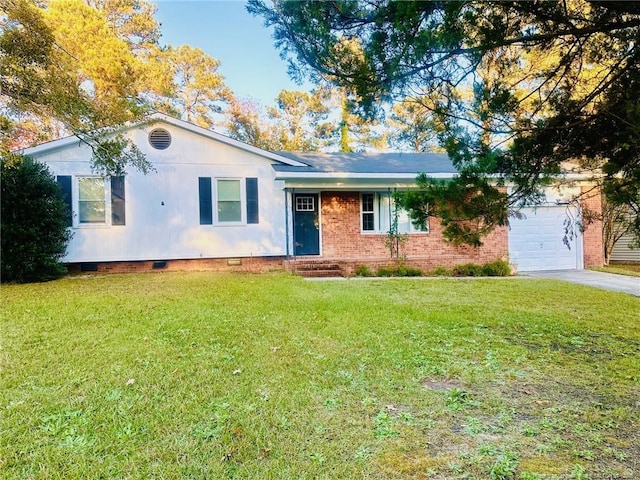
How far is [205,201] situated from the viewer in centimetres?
1115

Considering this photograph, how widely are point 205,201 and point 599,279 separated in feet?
35.9

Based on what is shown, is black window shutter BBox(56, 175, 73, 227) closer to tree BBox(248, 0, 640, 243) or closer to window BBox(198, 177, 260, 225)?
window BBox(198, 177, 260, 225)

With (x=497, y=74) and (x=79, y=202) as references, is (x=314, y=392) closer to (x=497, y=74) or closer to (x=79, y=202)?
(x=497, y=74)

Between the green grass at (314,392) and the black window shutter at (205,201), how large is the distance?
5022mm

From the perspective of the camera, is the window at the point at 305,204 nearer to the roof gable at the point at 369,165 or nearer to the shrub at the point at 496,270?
the roof gable at the point at 369,165

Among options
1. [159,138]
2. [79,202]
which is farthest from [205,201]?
[79,202]

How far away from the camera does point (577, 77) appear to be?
13.4 ft

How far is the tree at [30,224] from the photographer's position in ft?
27.8

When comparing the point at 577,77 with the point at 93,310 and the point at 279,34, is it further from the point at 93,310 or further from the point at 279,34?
the point at 93,310

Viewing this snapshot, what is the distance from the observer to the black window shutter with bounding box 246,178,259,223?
1141 cm

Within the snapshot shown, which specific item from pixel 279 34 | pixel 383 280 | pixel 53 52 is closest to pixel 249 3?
pixel 279 34

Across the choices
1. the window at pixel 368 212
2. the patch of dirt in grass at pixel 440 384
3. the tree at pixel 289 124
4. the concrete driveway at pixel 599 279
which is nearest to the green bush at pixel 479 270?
the concrete driveway at pixel 599 279

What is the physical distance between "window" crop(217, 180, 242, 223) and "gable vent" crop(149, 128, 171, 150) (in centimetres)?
180

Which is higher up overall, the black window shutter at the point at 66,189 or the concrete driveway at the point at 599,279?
the black window shutter at the point at 66,189
